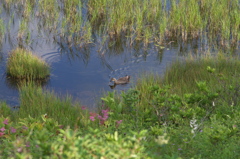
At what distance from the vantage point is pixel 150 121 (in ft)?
16.0

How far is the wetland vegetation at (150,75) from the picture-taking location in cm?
448

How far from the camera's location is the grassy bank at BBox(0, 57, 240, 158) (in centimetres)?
250

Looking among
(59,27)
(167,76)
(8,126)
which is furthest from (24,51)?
(8,126)

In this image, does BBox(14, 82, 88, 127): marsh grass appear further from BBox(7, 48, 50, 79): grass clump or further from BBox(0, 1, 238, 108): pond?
BBox(7, 48, 50, 79): grass clump

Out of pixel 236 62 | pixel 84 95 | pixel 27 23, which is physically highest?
pixel 27 23

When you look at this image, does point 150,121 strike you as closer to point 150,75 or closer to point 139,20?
point 150,75

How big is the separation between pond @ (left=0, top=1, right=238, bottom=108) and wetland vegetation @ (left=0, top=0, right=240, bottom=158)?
6 centimetres

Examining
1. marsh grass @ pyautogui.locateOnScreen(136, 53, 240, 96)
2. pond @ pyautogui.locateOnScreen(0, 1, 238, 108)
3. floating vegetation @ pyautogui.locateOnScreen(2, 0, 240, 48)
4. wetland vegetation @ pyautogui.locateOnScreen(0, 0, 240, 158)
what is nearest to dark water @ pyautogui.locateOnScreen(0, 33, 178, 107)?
pond @ pyautogui.locateOnScreen(0, 1, 238, 108)

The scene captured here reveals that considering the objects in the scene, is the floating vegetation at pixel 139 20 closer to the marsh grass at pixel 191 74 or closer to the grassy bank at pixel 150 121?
the marsh grass at pixel 191 74

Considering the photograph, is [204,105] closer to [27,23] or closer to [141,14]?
[141,14]

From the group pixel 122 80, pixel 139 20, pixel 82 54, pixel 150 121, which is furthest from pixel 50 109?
pixel 139 20

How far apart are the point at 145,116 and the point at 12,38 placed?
5.93m

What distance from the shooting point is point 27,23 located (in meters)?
10.4

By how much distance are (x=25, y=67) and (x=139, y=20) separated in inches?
138
